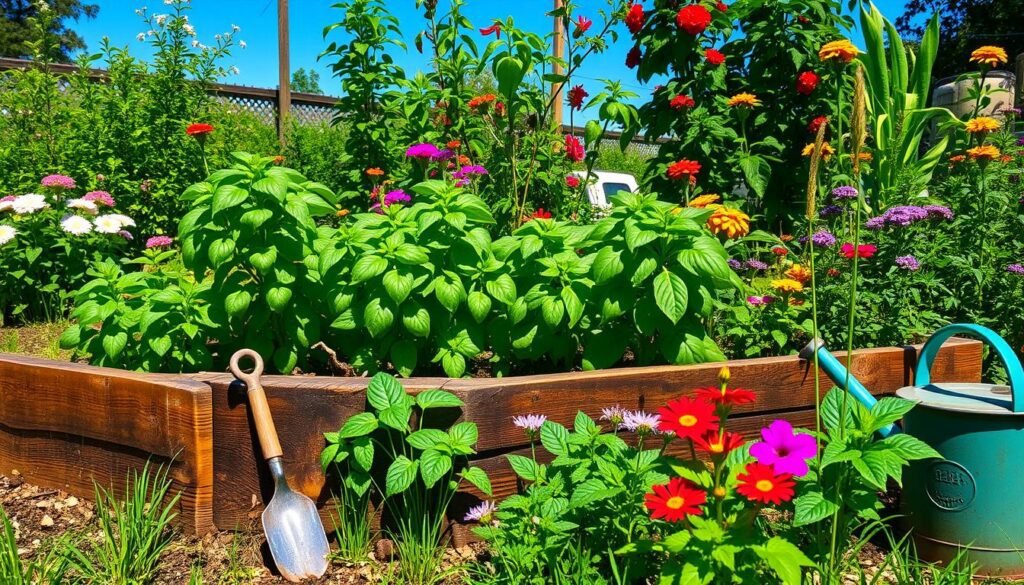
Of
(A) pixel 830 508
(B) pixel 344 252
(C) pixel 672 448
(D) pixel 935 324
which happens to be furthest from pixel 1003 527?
(B) pixel 344 252

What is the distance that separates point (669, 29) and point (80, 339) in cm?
277

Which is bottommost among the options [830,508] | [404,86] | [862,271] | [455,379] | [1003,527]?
[1003,527]

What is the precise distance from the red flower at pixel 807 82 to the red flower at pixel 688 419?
2573mm

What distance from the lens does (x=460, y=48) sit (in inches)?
138

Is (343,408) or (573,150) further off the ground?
(573,150)

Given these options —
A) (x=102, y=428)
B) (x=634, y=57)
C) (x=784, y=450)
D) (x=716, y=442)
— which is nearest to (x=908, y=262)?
(x=784, y=450)

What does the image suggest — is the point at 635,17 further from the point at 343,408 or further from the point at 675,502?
the point at 675,502

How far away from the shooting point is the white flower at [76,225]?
3342 mm

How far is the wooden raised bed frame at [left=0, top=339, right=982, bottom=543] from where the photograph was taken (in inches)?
70.5

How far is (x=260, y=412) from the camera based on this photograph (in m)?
1.71

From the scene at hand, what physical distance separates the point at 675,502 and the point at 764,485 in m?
0.14

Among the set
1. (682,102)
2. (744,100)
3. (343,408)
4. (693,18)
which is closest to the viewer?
(343,408)

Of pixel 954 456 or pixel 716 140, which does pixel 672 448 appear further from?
pixel 716 140

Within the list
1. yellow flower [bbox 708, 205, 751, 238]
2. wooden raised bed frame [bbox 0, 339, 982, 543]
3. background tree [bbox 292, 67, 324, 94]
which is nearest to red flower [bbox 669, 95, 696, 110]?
yellow flower [bbox 708, 205, 751, 238]
